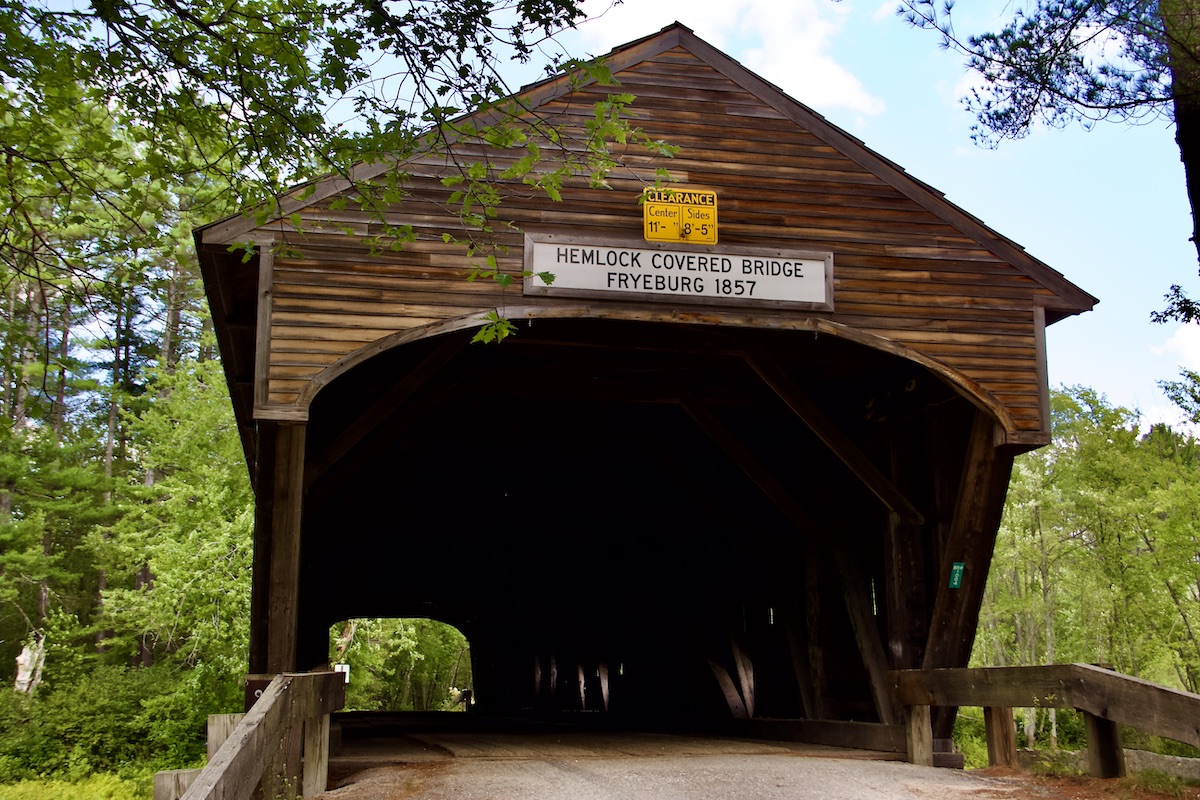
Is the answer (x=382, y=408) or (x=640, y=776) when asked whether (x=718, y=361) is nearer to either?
(x=382, y=408)

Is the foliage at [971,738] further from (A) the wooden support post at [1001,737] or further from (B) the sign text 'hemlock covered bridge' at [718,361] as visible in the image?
(A) the wooden support post at [1001,737]

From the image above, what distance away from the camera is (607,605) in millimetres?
18016

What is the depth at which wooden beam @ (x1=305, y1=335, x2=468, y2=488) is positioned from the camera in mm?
9094

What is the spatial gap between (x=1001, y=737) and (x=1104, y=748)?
1.36 m

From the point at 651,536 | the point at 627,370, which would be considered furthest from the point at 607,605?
the point at 627,370

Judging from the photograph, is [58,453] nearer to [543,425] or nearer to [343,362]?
[543,425]

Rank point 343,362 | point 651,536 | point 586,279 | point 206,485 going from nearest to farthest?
1. point 343,362
2. point 586,279
3. point 651,536
4. point 206,485

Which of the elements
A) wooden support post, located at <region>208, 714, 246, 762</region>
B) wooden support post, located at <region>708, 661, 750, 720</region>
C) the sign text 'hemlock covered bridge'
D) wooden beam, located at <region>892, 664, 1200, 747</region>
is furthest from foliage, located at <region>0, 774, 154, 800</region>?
wooden beam, located at <region>892, 664, 1200, 747</region>

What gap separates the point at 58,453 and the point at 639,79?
68.9ft

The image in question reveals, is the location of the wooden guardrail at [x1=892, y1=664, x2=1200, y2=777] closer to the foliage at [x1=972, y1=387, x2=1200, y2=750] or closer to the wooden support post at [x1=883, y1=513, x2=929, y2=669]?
the wooden support post at [x1=883, y1=513, x2=929, y2=669]

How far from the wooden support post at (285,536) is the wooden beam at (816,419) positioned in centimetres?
379

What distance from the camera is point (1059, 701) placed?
6.71m

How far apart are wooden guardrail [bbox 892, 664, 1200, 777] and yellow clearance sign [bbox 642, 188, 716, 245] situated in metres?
3.64

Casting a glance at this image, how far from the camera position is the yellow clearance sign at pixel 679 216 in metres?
8.83
